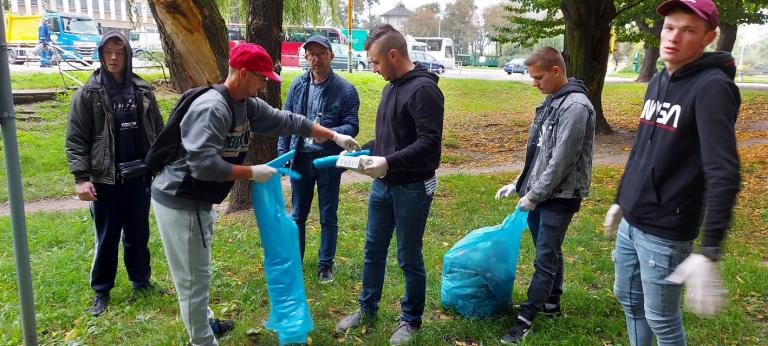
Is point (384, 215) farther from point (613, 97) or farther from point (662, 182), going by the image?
point (613, 97)

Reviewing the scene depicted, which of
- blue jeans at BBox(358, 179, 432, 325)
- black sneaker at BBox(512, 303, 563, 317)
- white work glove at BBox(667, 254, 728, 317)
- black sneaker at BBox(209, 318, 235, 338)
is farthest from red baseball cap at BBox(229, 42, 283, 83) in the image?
black sneaker at BBox(512, 303, 563, 317)

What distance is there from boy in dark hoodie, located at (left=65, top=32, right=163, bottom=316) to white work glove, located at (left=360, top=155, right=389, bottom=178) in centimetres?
162

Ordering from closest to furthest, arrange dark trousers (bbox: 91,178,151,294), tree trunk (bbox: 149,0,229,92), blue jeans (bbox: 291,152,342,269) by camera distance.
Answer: dark trousers (bbox: 91,178,151,294)
blue jeans (bbox: 291,152,342,269)
tree trunk (bbox: 149,0,229,92)

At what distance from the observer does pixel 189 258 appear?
273 cm

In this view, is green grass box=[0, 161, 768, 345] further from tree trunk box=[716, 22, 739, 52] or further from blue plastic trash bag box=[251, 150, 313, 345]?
tree trunk box=[716, 22, 739, 52]

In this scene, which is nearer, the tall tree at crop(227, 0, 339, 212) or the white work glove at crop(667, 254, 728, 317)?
the white work glove at crop(667, 254, 728, 317)

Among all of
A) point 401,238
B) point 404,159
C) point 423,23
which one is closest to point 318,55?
point 404,159

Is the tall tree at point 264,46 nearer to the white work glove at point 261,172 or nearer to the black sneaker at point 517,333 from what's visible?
the white work glove at point 261,172

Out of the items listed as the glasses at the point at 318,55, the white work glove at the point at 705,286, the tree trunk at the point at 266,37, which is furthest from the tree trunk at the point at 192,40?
the white work glove at the point at 705,286

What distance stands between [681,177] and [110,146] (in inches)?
127

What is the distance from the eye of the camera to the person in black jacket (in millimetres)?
2914

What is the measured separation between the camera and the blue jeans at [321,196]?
4141mm

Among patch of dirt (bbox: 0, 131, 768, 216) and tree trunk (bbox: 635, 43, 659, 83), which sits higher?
tree trunk (bbox: 635, 43, 659, 83)

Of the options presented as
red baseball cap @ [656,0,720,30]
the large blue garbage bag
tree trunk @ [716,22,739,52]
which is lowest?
the large blue garbage bag
